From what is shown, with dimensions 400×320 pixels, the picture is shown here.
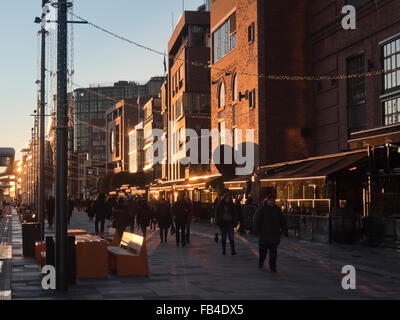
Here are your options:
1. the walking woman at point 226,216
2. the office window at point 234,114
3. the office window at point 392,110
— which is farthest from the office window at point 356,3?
the walking woman at point 226,216

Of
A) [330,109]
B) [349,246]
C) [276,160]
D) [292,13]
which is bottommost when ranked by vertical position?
[349,246]

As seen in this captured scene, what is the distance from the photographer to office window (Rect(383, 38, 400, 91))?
29.8m

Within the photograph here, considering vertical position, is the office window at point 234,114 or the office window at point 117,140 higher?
the office window at point 117,140

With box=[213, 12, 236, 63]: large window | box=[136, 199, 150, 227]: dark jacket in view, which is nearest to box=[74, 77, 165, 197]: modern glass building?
box=[213, 12, 236, 63]: large window

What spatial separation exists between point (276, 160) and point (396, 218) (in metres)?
20.8

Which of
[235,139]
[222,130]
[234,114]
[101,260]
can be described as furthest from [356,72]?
[101,260]

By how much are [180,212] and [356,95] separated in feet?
50.6

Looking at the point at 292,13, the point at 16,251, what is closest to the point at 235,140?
the point at 292,13

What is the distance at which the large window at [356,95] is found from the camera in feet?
112

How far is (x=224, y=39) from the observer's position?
168 feet

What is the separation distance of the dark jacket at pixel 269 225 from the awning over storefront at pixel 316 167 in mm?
10681

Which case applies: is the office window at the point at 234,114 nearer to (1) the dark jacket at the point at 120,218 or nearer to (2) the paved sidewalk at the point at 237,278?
(1) the dark jacket at the point at 120,218
